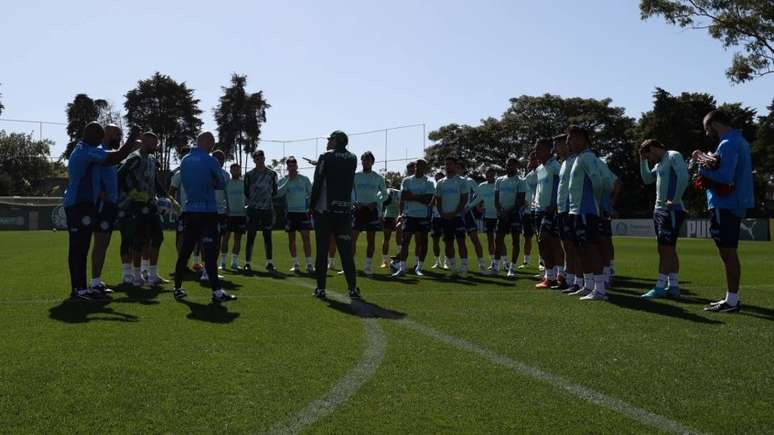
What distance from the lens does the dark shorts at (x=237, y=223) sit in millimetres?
13234

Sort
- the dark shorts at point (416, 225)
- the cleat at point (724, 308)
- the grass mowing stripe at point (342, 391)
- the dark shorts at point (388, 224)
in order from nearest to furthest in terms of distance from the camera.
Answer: the grass mowing stripe at point (342, 391) → the cleat at point (724, 308) → the dark shorts at point (416, 225) → the dark shorts at point (388, 224)

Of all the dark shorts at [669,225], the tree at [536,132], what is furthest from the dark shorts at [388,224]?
the tree at [536,132]

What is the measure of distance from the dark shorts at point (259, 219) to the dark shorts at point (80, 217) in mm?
4667

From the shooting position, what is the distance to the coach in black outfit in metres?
8.67

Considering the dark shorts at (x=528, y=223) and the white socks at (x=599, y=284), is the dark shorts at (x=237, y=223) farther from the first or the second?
the white socks at (x=599, y=284)

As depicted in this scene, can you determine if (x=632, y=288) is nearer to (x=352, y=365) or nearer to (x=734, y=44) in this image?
(x=352, y=365)

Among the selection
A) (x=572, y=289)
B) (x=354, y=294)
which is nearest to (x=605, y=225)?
(x=572, y=289)

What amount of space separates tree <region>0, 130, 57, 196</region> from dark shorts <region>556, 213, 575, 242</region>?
79.5 metres

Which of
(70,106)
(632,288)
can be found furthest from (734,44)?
(70,106)

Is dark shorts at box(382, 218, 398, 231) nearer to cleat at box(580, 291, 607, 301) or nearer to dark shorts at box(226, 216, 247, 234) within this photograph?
dark shorts at box(226, 216, 247, 234)

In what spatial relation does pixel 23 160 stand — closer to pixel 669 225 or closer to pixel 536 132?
pixel 536 132

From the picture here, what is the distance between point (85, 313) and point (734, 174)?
23.3 feet

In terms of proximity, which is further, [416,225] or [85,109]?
[85,109]

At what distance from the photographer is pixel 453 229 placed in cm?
1227
